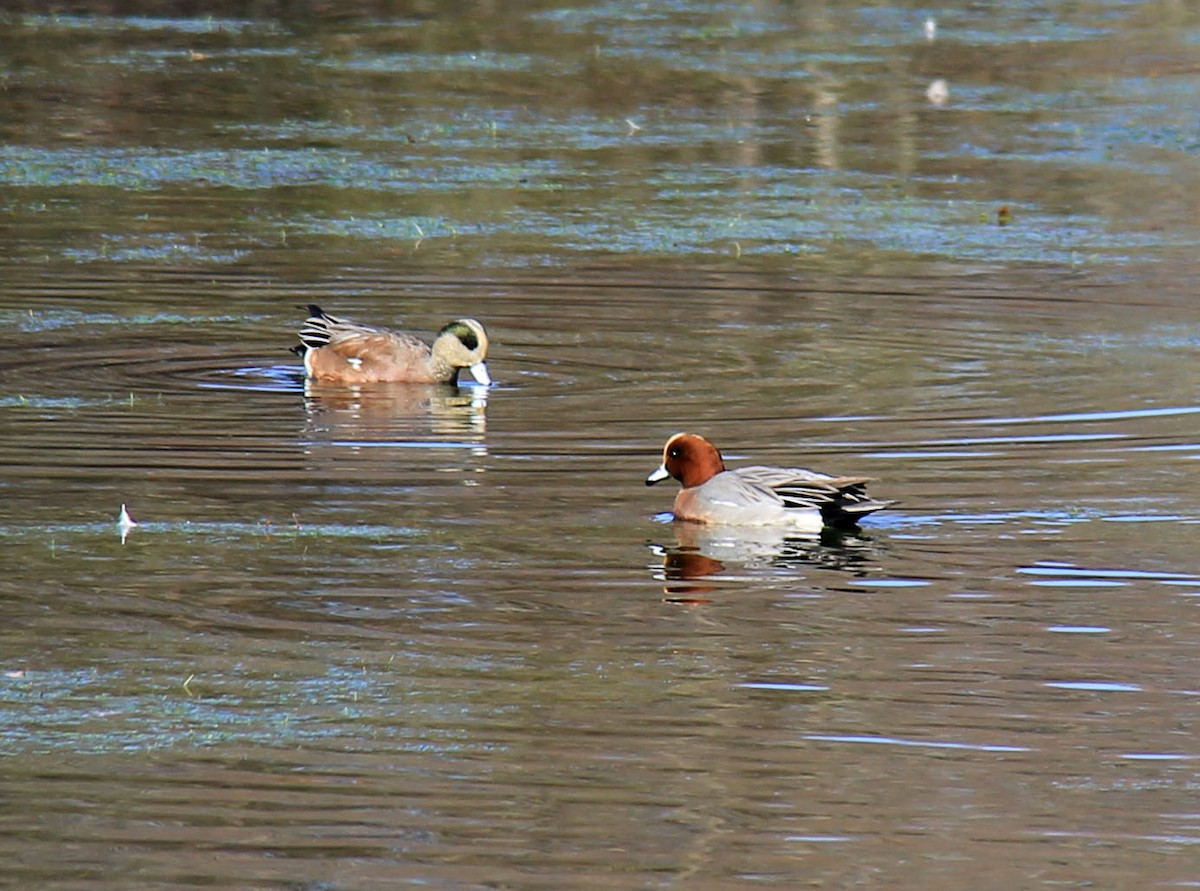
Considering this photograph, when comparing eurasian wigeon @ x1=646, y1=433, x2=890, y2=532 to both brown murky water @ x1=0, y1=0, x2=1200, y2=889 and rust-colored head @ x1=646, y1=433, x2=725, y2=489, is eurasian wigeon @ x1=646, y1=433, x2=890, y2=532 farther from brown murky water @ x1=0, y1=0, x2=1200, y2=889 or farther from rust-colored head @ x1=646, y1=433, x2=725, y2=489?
brown murky water @ x1=0, y1=0, x2=1200, y2=889

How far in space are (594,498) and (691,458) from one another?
0.45 m

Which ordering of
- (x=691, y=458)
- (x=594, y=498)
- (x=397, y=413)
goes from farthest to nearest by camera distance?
(x=397, y=413)
(x=594, y=498)
(x=691, y=458)

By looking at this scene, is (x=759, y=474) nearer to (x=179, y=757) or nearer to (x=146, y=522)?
(x=146, y=522)

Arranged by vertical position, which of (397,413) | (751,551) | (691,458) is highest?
(691,458)

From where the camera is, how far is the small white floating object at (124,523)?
30.5 ft

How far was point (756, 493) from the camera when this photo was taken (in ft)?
31.9

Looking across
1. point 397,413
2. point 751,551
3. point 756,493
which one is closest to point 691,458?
point 756,493

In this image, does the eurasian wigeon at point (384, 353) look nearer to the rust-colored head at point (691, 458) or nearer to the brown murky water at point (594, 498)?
the brown murky water at point (594, 498)

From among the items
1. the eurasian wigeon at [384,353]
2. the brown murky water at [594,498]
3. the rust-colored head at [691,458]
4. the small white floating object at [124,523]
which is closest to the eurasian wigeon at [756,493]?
the rust-colored head at [691,458]

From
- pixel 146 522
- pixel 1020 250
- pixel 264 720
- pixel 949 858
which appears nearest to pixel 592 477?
pixel 146 522

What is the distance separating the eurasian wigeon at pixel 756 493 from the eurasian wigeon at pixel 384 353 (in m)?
3.08

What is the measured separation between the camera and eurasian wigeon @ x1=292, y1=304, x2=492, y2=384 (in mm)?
12977

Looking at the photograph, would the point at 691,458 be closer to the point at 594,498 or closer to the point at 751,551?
the point at 594,498

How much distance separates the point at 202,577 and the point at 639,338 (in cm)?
576
